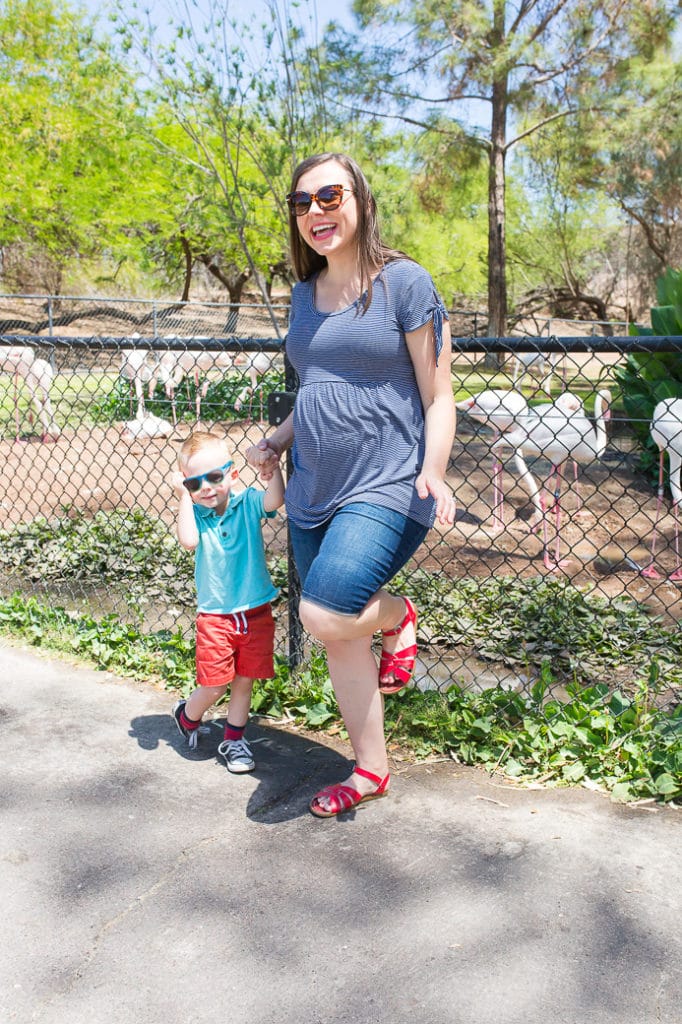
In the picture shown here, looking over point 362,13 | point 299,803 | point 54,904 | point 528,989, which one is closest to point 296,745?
point 299,803

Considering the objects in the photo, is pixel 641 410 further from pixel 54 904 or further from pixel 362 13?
pixel 362 13

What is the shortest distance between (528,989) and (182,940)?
0.78 meters

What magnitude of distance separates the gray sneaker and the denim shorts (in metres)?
0.78

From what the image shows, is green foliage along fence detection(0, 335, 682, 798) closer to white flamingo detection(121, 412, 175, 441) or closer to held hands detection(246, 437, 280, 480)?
held hands detection(246, 437, 280, 480)

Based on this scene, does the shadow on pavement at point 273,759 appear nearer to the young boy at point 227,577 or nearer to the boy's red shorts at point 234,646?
the young boy at point 227,577

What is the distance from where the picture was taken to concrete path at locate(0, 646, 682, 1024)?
1.89 meters

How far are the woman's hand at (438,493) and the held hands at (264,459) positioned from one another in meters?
0.59

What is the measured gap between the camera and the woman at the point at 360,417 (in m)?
2.37

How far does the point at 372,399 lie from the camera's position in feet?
7.95

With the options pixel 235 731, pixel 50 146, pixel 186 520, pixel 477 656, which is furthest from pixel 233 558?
pixel 50 146

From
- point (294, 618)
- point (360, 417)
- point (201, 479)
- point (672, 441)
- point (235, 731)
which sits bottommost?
point (235, 731)

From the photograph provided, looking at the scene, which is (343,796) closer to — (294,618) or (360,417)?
(294,618)

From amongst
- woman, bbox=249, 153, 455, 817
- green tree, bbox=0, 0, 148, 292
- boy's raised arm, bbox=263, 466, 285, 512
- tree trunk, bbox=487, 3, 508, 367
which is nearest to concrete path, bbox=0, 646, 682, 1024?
woman, bbox=249, 153, 455, 817

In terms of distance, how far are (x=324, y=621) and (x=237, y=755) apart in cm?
81
